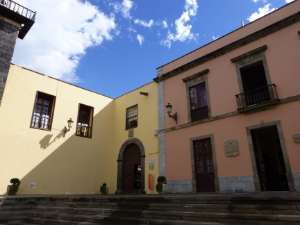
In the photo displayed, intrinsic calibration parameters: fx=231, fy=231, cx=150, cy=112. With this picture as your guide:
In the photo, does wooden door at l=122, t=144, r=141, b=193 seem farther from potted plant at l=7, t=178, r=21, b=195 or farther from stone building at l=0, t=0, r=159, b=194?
potted plant at l=7, t=178, r=21, b=195

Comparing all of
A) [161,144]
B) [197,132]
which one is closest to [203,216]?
[197,132]

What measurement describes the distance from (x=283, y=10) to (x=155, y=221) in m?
9.34

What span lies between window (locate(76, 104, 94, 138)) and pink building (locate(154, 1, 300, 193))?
4.63 m

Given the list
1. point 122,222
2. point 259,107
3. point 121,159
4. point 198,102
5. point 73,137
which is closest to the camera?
point 122,222

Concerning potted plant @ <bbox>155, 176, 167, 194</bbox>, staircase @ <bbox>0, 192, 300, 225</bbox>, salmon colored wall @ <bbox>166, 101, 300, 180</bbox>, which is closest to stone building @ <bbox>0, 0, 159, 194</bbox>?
potted plant @ <bbox>155, 176, 167, 194</bbox>

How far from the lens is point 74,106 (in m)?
13.4

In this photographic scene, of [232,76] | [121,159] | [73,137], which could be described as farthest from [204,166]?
Result: [73,137]

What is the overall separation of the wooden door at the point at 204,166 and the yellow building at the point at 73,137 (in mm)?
2270

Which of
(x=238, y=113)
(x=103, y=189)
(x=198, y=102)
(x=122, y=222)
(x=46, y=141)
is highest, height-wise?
(x=198, y=102)

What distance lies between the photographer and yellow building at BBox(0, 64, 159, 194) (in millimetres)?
10914

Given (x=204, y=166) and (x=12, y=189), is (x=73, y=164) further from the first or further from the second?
(x=204, y=166)

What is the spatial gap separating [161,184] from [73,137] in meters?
5.71

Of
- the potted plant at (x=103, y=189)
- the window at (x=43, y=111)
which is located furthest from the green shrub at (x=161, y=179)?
the window at (x=43, y=111)

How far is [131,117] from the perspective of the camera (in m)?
14.0
